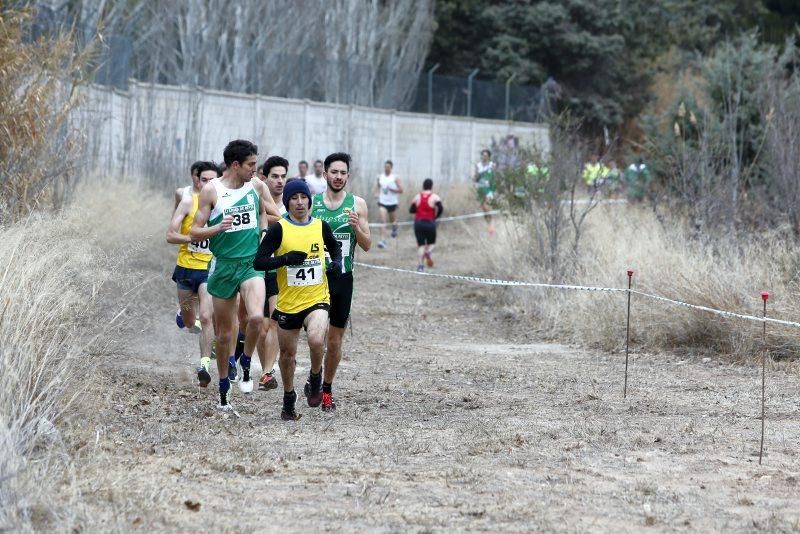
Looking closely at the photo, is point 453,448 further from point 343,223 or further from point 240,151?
point 240,151

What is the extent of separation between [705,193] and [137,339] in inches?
282

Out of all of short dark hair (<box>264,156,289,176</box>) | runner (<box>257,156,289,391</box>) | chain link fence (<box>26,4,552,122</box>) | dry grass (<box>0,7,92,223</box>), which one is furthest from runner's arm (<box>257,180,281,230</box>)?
chain link fence (<box>26,4,552,122</box>)

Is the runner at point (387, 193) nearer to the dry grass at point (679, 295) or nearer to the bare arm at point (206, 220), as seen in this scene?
the dry grass at point (679, 295)

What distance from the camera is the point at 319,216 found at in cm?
1010

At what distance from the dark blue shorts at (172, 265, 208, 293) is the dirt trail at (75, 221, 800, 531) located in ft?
2.45

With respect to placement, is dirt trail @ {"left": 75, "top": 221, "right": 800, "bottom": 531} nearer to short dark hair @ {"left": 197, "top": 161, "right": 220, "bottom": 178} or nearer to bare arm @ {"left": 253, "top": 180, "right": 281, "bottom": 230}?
bare arm @ {"left": 253, "top": 180, "right": 281, "bottom": 230}

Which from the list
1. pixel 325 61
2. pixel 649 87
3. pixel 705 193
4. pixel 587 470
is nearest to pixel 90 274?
pixel 587 470

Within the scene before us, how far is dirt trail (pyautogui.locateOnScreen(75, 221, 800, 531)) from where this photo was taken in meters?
6.32

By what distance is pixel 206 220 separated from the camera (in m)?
9.47

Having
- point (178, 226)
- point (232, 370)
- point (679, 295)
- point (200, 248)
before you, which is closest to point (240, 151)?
point (178, 226)

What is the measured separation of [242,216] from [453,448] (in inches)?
97.3

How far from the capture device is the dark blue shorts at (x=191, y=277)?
1112cm

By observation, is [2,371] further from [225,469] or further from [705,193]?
[705,193]

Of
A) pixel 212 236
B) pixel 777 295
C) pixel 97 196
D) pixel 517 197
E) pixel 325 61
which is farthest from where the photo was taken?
pixel 325 61
